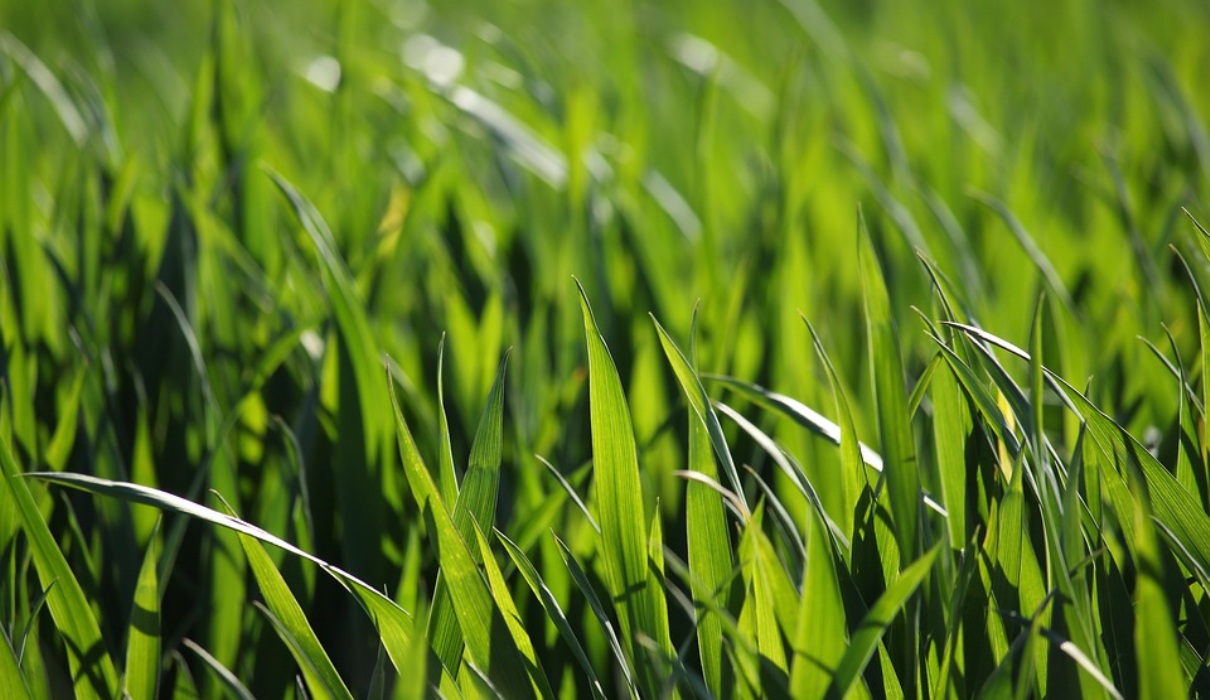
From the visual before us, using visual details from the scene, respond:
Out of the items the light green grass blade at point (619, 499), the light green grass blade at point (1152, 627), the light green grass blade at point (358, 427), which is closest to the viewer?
the light green grass blade at point (1152, 627)

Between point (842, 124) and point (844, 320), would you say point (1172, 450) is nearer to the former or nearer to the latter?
point (844, 320)

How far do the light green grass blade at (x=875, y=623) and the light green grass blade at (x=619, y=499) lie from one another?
9 centimetres

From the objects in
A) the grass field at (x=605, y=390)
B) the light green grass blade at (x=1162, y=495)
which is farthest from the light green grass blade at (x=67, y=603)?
the light green grass blade at (x=1162, y=495)

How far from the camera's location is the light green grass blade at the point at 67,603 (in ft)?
1.37

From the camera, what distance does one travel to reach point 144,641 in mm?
435

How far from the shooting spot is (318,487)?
0.59 m

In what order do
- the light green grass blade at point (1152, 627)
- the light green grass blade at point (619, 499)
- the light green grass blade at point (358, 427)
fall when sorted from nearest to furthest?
1. the light green grass blade at point (1152, 627)
2. the light green grass blade at point (619, 499)
3. the light green grass blade at point (358, 427)

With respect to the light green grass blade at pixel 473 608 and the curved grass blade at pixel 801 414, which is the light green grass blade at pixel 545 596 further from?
the curved grass blade at pixel 801 414

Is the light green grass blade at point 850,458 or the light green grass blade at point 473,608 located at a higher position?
the light green grass blade at point 850,458

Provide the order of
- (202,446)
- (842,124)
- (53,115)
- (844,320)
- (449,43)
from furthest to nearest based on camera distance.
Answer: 1. (449,43)
2. (53,115)
3. (842,124)
4. (844,320)
5. (202,446)

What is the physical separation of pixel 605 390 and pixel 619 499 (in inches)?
1.8

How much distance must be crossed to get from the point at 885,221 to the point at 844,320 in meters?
0.17

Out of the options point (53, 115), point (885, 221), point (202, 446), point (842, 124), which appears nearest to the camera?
point (202, 446)

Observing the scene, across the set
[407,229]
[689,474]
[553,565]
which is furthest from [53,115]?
[689,474]
